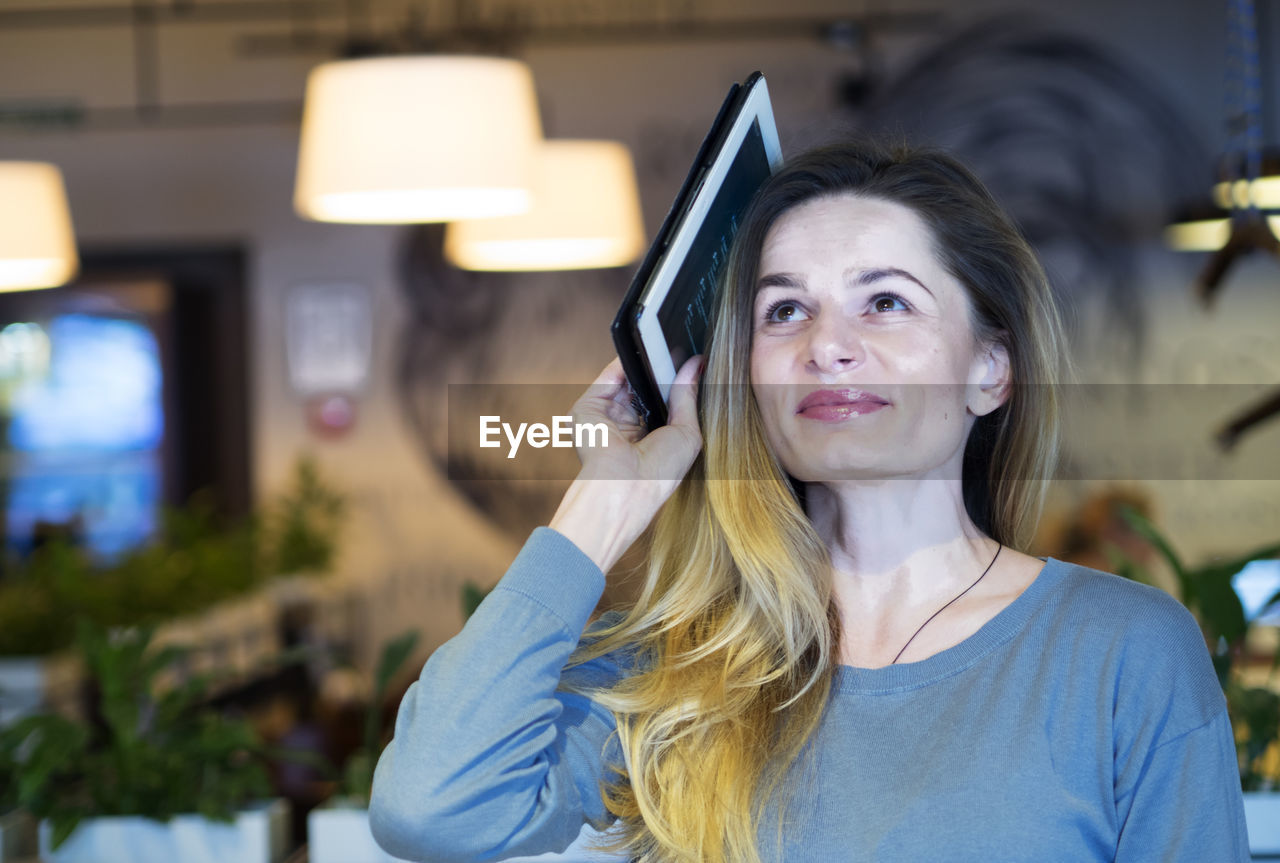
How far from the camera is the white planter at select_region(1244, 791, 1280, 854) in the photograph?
1.73 m

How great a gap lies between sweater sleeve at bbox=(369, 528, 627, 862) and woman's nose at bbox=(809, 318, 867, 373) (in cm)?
28

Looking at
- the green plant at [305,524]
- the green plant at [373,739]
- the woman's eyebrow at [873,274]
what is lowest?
the green plant at [305,524]

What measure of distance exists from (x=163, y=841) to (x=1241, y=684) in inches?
62.2

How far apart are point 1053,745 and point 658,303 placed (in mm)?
517

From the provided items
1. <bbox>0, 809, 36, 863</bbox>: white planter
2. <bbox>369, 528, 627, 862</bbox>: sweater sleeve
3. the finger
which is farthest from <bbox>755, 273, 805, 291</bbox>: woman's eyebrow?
<bbox>0, 809, 36, 863</bbox>: white planter

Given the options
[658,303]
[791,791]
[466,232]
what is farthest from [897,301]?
[466,232]

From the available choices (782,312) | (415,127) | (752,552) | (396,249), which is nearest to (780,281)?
(782,312)

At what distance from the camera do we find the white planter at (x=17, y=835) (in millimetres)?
1882

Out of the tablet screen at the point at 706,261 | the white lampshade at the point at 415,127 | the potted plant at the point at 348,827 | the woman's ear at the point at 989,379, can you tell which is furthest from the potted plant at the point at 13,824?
the woman's ear at the point at 989,379

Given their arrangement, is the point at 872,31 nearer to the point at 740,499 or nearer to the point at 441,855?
the point at 740,499

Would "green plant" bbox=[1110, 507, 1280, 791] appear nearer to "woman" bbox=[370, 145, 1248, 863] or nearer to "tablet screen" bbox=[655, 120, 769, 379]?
"woman" bbox=[370, 145, 1248, 863]

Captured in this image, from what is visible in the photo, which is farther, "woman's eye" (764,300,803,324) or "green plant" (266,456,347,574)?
"green plant" (266,456,347,574)

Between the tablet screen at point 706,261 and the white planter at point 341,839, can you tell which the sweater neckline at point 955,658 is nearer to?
the tablet screen at point 706,261

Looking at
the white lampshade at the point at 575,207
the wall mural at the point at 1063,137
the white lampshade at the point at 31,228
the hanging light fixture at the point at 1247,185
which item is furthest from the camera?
the wall mural at the point at 1063,137
